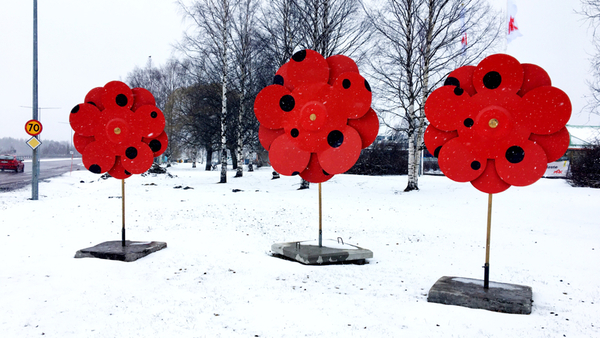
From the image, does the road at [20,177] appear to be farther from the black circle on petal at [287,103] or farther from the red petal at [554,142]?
the red petal at [554,142]

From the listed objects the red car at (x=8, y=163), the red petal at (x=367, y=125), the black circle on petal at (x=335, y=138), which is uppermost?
the red petal at (x=367, y=125)

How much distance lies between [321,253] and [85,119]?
4665 mm

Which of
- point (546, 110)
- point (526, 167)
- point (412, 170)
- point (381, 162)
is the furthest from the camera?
point (381, 162)

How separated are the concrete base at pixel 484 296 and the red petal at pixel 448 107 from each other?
6.38 feet

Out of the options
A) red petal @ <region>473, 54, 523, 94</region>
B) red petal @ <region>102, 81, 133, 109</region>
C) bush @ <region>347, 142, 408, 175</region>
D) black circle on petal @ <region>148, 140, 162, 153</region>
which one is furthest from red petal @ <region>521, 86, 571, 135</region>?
bush @ <region>347, 142, 408, 175</region>

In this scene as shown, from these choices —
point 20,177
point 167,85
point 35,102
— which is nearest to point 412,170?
point 35,102

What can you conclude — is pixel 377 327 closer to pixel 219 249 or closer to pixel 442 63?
pixel 219 249

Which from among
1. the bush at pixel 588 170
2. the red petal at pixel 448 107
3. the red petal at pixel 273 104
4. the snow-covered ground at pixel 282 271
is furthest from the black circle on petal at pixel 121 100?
the bush at pixel 588 170

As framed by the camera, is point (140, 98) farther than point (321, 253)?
Yes

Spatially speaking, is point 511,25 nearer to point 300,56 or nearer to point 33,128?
point 300,56

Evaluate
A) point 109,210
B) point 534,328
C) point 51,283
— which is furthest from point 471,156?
point 109,210

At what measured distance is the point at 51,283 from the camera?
4.80m

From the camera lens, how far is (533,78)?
4.49 meters

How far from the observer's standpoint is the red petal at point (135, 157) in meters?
6.65
